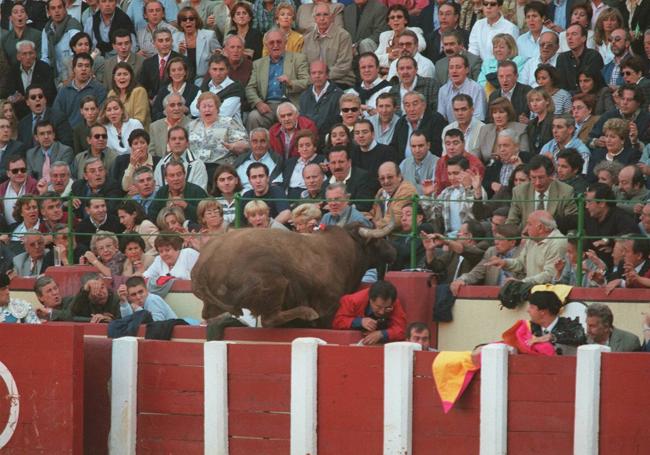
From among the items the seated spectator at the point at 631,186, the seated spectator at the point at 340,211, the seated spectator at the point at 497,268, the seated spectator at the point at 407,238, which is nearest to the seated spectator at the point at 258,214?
the seated spectator at the point at 340,211

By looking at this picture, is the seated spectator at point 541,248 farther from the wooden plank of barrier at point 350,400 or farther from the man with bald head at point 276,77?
the man with bald head at point 276,77

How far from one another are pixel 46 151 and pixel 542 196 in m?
5.66

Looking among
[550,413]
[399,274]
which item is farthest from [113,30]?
[550,413]

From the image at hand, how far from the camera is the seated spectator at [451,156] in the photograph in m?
15.3

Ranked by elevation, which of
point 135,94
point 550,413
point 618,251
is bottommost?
point 550,413

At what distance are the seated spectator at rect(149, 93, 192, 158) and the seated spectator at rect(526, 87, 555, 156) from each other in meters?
3.33

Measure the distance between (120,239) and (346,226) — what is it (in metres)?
2.34

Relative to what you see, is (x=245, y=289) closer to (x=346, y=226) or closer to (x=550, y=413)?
(x=346, y=226)

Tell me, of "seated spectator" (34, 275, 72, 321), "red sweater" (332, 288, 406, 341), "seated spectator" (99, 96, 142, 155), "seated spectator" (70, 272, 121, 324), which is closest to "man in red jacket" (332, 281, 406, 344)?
"red sweater" (332, 288, 406, 341)

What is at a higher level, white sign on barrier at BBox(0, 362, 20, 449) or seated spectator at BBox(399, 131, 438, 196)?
seated spectator at BBox(399, 131, 438, 196)

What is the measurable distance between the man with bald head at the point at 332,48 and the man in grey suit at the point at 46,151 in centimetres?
249

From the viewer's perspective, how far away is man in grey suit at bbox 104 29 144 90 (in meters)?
18.8

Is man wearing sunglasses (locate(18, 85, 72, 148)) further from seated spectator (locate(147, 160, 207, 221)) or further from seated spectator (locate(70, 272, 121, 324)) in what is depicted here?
seated spectator (locate(70, 272, 121, 324))

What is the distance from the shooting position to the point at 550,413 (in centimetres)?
1184
